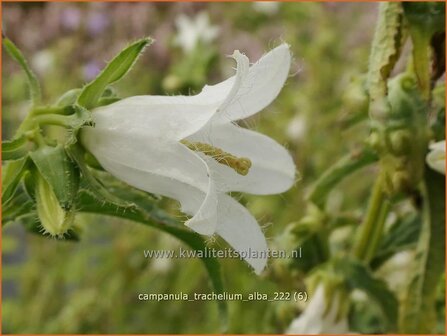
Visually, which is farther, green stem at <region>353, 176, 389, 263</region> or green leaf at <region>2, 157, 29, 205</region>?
green stem at <region>353, 176, 389, 263</region>

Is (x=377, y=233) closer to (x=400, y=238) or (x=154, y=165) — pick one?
(x=400, y=238)

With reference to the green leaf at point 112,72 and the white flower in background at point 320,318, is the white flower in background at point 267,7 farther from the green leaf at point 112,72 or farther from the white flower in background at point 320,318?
the green leaf at point 112,72

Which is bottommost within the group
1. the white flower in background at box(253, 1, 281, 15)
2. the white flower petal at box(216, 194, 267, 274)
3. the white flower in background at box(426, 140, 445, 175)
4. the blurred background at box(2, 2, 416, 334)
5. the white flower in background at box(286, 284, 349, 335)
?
the blurred background at box(2, 2, 416, 334)

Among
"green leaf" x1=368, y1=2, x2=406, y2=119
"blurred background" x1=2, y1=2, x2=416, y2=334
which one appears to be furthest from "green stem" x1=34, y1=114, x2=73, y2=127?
"blurred background" x1=2, y1=2, x2=416, y2=334

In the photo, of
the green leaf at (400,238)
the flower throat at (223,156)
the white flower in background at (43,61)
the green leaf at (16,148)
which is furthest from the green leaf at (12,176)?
the white flower in background at (43,61)

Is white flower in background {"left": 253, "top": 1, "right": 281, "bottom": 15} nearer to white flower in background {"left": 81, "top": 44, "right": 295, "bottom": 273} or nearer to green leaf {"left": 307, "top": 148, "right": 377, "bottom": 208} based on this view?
green leaf {"left": 307, "top": 148, "right": 377, "bottom": 208}

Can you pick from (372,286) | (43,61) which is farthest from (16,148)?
(43,61)

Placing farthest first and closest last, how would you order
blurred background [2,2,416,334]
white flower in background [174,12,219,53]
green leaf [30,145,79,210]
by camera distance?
Result: white flower in background [174,12,219,53] < blurred background [2,2,416,334] < green leaf [30,145,79,210]
